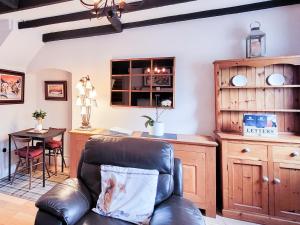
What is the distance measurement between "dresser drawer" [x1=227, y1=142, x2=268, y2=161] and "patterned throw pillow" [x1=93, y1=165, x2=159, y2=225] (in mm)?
1133

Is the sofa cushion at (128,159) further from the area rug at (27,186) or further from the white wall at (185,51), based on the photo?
the area rug at (27,186)

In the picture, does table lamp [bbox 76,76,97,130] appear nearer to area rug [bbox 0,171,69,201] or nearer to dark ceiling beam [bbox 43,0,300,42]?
dark ceiling beam [bbox 43,0,300,42]

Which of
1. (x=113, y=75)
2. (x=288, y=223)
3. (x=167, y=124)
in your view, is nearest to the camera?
(x=288, y=223)

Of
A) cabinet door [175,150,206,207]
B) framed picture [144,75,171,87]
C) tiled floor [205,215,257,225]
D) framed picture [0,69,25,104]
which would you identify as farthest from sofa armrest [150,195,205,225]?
framed picture [0,69,25,104]

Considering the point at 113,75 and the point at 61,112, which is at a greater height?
the point at 113,75

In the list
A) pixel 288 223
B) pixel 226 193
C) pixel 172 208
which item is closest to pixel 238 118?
pixel 226 193

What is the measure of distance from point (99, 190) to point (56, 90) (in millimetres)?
2866

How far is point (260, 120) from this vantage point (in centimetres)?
226

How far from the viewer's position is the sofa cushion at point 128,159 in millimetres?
1658

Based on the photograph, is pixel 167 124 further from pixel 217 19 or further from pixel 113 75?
pixel 217 19

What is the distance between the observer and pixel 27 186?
3021 mm

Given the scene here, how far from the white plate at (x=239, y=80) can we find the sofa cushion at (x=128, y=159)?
138 centimetres

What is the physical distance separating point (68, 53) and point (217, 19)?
2.54 meters

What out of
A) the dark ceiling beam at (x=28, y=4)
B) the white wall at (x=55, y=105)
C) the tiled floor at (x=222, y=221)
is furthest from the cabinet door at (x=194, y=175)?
the white wall at (x=55, y=105)
